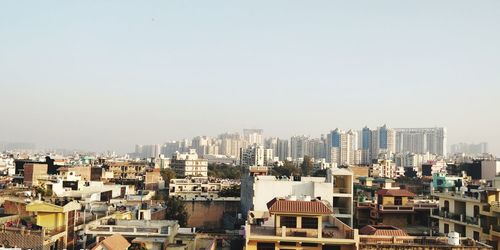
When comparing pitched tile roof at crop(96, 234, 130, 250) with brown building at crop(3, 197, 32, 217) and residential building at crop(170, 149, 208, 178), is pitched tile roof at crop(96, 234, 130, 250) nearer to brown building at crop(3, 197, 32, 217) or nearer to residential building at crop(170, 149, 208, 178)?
brown building at crop(3, 197, 32, 217)

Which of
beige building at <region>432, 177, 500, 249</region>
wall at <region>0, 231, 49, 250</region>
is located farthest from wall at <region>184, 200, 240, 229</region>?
wall at <region>0, 231, 49, 250</region>

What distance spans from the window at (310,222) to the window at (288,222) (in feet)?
0.82

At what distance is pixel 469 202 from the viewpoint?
2398cm

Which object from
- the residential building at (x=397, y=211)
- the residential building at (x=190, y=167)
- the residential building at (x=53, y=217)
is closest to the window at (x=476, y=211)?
the residential building at (x=397, y=211)

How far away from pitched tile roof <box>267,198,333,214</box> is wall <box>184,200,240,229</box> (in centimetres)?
2448

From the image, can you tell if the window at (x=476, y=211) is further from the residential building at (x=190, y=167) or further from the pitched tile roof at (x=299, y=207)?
the residential building at (x=190, y=167)

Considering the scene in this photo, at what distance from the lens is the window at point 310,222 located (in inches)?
593

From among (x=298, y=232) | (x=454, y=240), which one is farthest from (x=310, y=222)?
(x=454, y=240)

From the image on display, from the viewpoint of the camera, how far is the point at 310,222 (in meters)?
15.1

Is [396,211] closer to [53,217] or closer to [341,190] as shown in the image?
[341,190]

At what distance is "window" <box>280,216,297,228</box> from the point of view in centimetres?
1510

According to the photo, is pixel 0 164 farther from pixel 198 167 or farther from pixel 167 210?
pixel 167 210

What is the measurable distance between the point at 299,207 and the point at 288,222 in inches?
21.0

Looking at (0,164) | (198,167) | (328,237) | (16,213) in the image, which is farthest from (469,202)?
(0,164)
